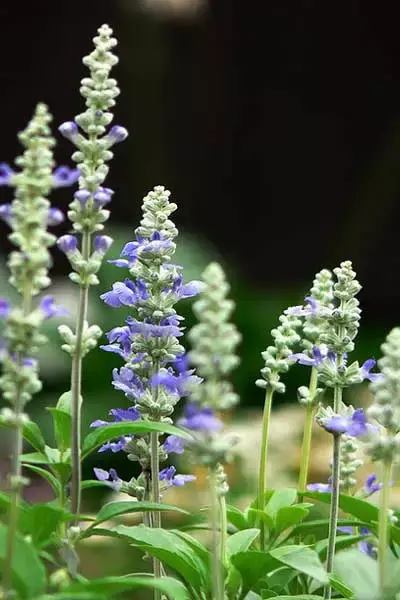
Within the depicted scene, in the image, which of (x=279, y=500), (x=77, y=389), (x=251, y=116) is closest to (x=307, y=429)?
(x=279, y=500)

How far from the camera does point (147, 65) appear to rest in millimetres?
7426

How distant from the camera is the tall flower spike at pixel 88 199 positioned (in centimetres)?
112

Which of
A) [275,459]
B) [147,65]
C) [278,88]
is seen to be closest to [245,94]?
[278,88]

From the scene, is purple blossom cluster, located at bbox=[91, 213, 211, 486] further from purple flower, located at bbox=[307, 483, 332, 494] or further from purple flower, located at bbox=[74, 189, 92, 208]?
purple flower, located at bbox=[307, 483, 332, 494]

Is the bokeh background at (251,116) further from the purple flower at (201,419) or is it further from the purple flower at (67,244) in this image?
the purple flower at (201,419)

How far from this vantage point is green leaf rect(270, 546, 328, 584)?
3.58ft

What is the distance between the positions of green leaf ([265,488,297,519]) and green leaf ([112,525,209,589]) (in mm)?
186

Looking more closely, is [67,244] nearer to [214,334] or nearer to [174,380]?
[174,380]

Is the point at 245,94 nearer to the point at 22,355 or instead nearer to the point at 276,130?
the point at 276,130

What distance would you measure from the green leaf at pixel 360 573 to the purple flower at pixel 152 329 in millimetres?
363

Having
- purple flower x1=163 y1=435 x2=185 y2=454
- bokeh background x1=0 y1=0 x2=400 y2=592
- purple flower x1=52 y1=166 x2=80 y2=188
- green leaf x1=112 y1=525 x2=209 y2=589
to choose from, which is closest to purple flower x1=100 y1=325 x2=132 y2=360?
purple flower x1=163 y1=435 x2=185 y2=454

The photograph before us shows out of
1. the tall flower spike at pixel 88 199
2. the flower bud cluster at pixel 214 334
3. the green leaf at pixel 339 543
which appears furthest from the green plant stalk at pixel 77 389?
the green leaf at pixel 339 543

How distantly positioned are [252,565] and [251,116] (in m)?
6.79

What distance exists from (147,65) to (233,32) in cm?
68
